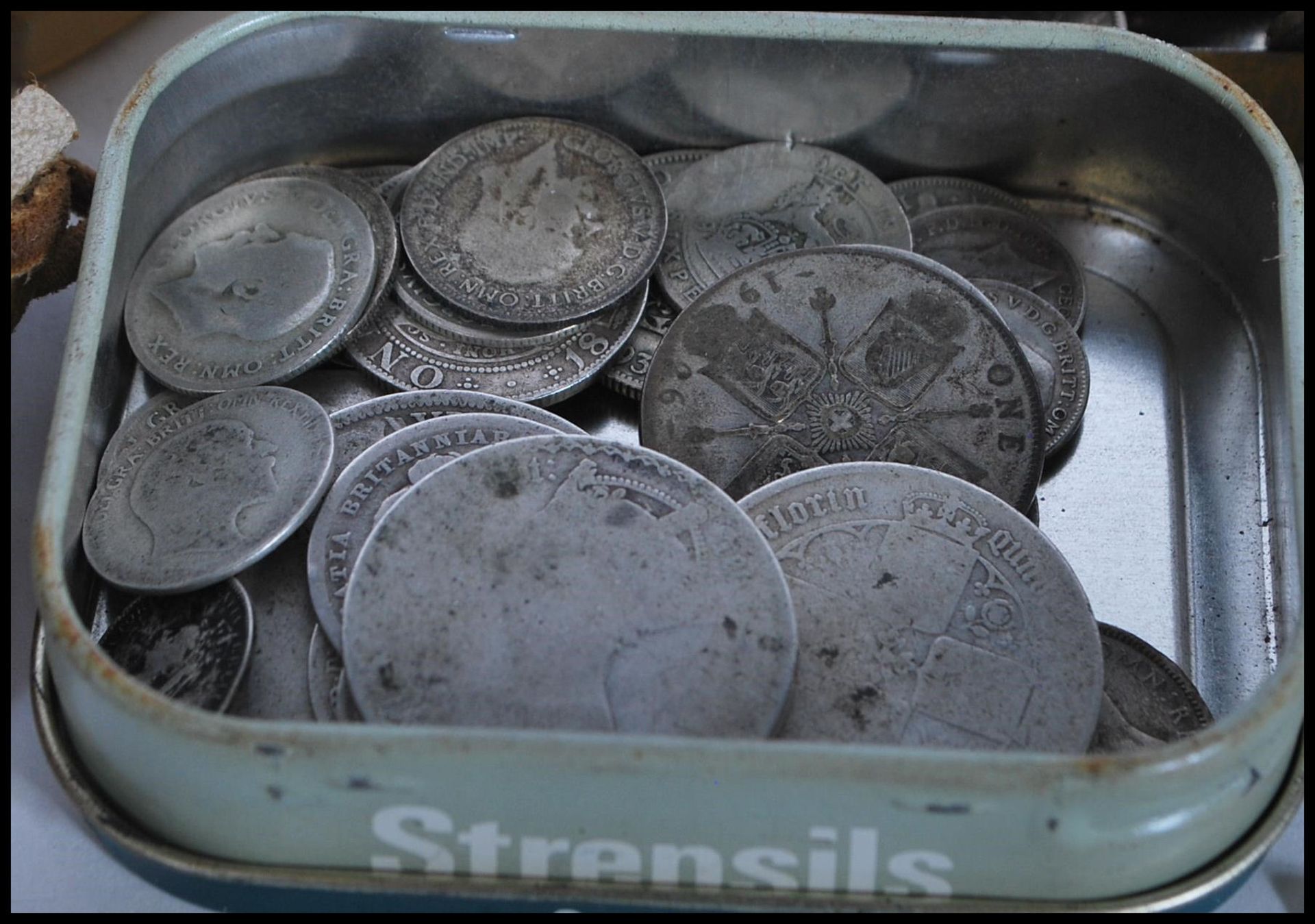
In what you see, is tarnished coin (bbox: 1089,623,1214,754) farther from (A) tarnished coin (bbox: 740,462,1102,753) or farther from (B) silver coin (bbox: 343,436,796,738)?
(B) silver coin (bbox: 343,436,796,738)

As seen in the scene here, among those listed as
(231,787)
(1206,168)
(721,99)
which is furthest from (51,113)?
(1206,168)

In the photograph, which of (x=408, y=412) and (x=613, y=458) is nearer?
(x=613, y=458)

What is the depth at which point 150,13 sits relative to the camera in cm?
220

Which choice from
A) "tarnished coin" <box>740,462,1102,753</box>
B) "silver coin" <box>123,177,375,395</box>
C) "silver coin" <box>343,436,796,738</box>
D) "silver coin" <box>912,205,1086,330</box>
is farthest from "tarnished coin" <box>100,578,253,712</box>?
"silver coin" <box>912,205,1086,330</box>

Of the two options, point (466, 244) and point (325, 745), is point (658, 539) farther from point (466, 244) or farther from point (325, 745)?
point (466, 244)

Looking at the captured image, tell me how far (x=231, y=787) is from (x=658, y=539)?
421 millimetres

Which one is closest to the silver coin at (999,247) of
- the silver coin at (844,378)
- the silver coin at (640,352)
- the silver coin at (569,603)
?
the silver coin at (844,378)

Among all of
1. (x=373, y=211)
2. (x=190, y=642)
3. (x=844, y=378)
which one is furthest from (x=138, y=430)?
(x=844, y=378)

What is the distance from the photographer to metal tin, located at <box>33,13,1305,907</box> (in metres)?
→ 1.12

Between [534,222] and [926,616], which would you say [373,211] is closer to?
[534,222]

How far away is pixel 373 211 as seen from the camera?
166cm

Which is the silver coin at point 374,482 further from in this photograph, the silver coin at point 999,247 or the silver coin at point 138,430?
the silver coin at point 999,247

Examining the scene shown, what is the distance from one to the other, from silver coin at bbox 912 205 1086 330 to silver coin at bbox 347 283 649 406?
1.26 ft

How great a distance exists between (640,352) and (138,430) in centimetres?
54
